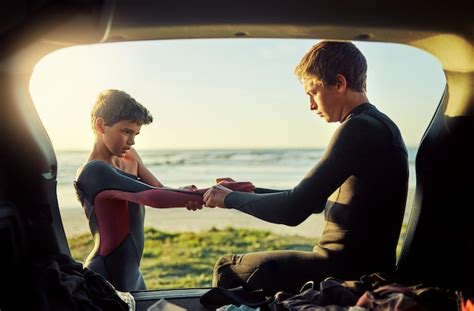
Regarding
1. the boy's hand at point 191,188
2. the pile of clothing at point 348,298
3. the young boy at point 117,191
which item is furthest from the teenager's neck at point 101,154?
the pile of clothing at point 348,298

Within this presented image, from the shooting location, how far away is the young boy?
6.93 feet

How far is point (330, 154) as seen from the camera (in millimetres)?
1992

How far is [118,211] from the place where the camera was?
2.16m

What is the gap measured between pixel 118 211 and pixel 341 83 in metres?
0.86

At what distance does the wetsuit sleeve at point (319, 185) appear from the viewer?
6.52 feet

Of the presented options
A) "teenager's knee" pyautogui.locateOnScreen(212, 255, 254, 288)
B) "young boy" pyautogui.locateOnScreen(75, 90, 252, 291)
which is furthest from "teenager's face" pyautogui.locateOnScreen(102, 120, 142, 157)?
"teenager's knee" pyautogui.locateOnScreen(212, 255, 254, 288)

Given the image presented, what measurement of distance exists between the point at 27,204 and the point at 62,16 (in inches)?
24.4

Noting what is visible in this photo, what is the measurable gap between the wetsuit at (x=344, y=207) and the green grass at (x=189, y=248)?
4.1 inches

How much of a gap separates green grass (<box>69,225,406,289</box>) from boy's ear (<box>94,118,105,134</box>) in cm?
37

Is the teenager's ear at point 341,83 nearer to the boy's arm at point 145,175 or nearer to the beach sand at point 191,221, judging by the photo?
the beach sand at point 191,221

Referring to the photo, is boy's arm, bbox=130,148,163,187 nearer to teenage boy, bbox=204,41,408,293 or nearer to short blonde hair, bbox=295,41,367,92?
teenage boy, bbox=204,41,408,293

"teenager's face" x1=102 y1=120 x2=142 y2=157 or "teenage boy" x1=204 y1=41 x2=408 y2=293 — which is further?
"teenager's face" x1=102 y1=120 x2=142 y2=157

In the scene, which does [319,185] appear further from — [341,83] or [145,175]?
[145,175]

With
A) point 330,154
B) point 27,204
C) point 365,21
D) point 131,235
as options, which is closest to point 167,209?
point 131,235
